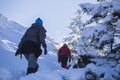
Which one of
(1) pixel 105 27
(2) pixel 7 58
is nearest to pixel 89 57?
(1) pixel 105 27

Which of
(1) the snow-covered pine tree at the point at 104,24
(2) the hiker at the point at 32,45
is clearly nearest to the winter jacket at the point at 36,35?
(2) the hiker at the point at 32,45

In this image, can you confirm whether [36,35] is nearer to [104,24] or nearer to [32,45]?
[32,45]

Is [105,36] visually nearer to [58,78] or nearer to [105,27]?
[105,27]

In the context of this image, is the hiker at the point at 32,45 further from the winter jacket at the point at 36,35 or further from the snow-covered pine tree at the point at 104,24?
the snow-covered pine tree at the point at 104,24

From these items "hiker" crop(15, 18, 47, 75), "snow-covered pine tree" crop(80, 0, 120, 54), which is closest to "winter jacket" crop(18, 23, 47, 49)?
"hiker" crop(15, 18, 47, 75)

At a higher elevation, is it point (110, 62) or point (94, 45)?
point (94, 45)

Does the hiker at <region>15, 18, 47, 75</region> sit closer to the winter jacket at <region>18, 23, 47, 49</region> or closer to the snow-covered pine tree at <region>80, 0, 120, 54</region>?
the winter jacket at <region>18, 23, 47, 49</region>

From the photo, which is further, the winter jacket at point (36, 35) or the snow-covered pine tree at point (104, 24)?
the winter jacket at point (36, 35)

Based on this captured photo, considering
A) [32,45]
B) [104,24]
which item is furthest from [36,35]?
[104,24]

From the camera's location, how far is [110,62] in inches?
341

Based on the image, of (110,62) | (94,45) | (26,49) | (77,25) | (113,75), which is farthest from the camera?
(77,25)

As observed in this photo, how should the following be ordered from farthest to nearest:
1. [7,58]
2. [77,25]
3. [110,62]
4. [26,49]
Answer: [77,25], [7,58], [26,49], [110,62]

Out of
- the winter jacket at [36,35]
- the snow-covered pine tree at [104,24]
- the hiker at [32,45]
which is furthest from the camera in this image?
the winter jacket at [36,35]

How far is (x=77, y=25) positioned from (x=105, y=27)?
30.6m
